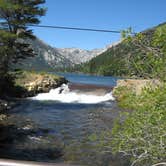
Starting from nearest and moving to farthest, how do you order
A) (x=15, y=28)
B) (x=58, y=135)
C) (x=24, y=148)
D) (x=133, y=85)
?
(x=133, y=85)
(x=24, y=148)
(x=58, y=135)
(x=15, y=28)

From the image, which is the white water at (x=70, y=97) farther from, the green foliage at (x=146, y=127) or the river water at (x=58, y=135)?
the green foliage at (x=146, y=127)

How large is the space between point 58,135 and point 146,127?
11.7m

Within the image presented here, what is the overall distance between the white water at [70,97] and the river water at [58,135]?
5.13 meters

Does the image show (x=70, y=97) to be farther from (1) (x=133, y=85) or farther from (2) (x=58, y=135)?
(1) (x=133, y=85)

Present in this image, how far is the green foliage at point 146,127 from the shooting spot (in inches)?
233

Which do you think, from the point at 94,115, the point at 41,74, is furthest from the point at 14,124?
the point at 41,74

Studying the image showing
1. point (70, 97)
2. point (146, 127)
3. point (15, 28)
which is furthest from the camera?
point (70, 97)

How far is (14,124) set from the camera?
20.0 meters

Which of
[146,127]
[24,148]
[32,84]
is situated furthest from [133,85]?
[32,84]

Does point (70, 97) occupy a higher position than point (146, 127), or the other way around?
point (146, 127)

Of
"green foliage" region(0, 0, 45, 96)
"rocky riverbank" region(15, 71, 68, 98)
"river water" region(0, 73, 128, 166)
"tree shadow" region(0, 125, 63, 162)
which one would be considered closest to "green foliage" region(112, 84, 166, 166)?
"river water" region(0, 73, 128, 166)

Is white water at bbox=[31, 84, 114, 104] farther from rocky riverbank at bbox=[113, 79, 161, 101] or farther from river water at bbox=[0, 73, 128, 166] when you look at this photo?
rocky riverbank at bbox=[113, 79, 161, 101]

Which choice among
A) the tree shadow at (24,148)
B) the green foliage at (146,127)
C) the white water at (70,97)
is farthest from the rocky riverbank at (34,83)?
the green foliage at (146,127)

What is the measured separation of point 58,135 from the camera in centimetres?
1756
